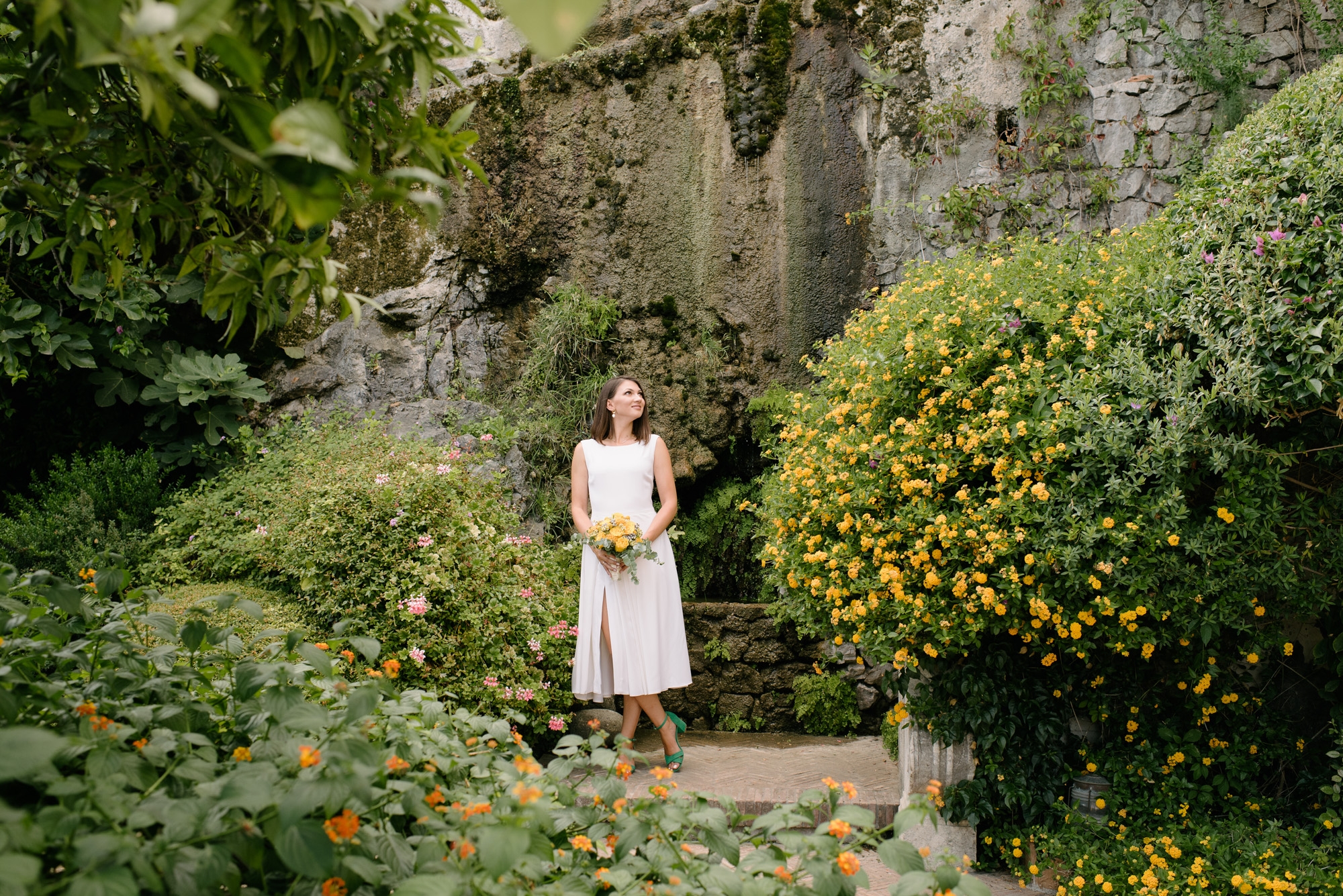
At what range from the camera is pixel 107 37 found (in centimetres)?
71

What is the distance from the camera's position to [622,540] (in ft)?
14.1

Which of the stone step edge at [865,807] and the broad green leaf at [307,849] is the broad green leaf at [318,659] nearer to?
the broad green leaf at [307,849]

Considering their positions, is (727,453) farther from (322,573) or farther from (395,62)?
(395,62)

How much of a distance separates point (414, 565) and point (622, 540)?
1.05m

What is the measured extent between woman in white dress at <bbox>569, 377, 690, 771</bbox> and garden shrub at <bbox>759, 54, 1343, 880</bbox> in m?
0.83

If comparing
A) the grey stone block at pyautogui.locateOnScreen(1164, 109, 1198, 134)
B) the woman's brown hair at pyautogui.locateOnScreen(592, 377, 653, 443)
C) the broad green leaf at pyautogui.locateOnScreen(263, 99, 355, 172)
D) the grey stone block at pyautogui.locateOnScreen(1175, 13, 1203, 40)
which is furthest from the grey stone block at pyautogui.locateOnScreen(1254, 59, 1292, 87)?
the broad green leaf at pyautogui.locateOnScreen(263, 99, 355, 172)

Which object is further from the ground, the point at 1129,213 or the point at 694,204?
the point at 694,204

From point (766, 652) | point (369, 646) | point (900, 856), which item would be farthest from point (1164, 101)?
point (369, 646)

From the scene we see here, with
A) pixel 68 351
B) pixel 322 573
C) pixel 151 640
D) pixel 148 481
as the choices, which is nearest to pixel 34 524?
pixel 148 481

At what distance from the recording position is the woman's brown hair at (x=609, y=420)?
15.6 feet

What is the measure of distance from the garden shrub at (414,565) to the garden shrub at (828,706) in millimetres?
1733

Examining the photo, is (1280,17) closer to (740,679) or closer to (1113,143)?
(1113,143)

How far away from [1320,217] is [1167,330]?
23.8 inches

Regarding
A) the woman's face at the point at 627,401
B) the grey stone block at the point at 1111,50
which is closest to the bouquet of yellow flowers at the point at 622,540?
the woman's face at the point at 627,401
